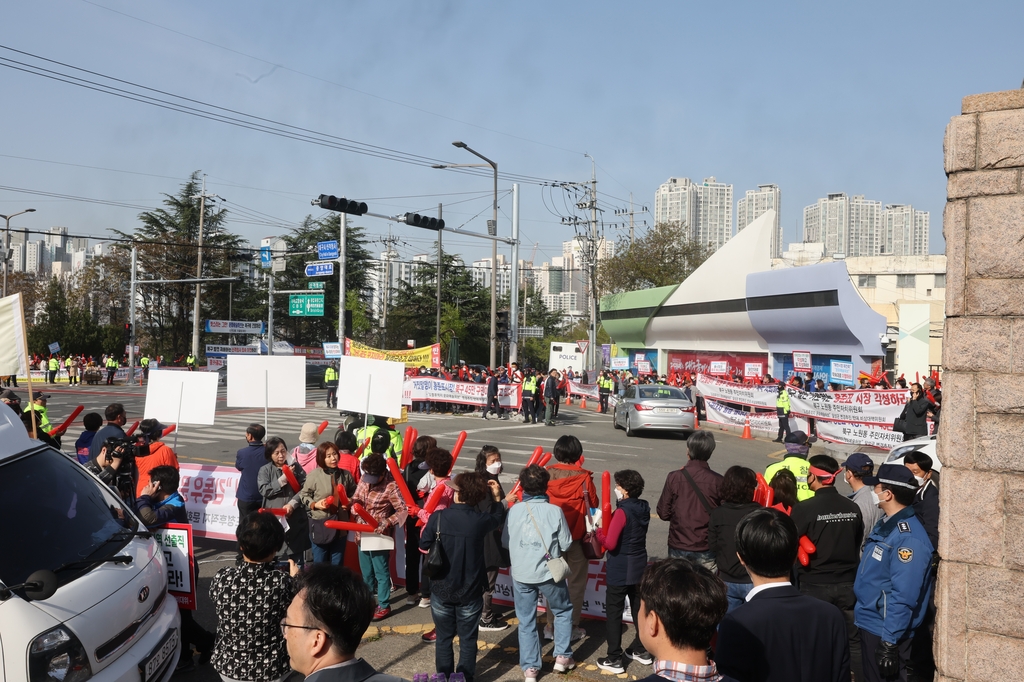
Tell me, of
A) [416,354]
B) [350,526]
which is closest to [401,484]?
[350,526]

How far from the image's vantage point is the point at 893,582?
4348mm

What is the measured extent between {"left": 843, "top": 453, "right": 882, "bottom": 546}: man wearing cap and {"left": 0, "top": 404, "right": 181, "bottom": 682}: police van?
500 centimetres

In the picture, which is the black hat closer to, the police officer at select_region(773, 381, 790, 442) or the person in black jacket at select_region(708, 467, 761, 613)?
the person in black jacket at select_region(708, 467, 761, 613)

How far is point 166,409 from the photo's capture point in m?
9.45

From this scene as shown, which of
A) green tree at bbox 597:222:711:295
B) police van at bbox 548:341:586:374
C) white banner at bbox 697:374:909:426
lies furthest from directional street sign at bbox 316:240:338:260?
green tree at bbox 597:222:711:295

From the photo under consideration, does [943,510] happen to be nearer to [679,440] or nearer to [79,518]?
[79,518]

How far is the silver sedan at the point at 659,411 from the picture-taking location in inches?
830

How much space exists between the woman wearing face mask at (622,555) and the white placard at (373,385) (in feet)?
13.3

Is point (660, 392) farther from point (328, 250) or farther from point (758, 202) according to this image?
point (758, 202)

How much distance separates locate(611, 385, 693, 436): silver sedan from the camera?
21.1 meters

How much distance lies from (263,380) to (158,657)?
565cm

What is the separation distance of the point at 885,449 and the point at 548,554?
53.3 ft

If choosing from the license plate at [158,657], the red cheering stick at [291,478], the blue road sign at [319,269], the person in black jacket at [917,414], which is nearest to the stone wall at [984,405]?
the license plate at [158,657]

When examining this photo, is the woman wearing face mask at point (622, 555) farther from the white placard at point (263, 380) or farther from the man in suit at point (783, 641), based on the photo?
the white placard at point (263, 380)
